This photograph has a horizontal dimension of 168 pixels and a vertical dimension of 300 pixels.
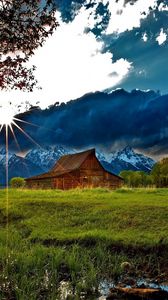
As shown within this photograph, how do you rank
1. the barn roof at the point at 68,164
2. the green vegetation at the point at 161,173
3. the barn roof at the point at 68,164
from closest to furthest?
1. the barn roof at the point at 68,164
2. the barn roof at the point at 68,164
3. the green vegetation at the point at 161,173

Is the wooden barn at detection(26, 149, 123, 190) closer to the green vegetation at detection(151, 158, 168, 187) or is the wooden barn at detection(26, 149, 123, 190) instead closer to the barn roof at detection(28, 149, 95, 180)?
the barn roof at detection(28, 149, 95, 180)

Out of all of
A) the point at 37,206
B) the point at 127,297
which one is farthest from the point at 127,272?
the point at 37,206

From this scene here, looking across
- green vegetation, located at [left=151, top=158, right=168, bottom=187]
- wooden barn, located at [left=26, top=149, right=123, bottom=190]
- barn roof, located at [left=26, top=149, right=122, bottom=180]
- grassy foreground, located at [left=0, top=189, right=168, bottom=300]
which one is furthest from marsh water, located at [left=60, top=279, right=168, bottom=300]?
green vegetation, located at [left=151, top=158, right=168, bottom=187]

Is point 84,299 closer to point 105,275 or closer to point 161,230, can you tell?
point 105,275

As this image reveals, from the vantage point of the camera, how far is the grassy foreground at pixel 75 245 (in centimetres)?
938

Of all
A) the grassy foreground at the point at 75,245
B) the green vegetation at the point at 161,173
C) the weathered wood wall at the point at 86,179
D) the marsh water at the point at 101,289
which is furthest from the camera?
the green vegetation at the point at 161,173

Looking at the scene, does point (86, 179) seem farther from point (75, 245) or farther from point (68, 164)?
point (75, 245)

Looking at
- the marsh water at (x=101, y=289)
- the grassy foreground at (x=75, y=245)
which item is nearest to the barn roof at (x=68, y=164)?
the grassy foreground at (x=75, y=245)

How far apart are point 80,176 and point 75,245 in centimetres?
5294

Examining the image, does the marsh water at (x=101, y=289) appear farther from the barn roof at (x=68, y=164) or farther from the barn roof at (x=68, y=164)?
the barn roof at (x=68, y=164)

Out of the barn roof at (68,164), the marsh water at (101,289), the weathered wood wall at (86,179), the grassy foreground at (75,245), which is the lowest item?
the marsh water at (101,289)

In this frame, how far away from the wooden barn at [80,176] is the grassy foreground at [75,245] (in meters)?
39.4

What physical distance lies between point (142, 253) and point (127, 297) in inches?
204

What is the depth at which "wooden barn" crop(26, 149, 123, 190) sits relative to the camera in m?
64.4
